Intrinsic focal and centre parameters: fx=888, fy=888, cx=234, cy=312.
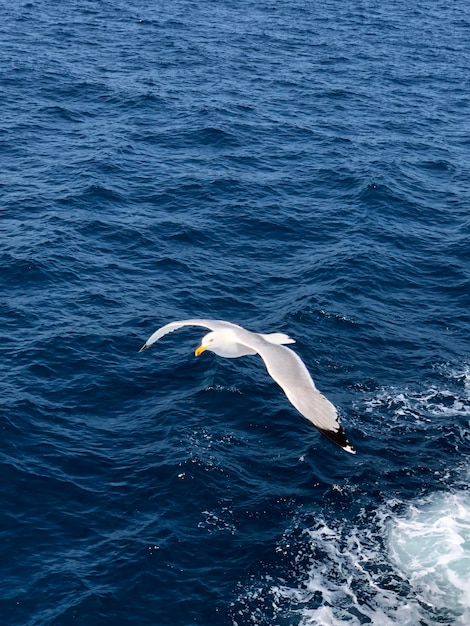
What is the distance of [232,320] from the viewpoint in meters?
68.9

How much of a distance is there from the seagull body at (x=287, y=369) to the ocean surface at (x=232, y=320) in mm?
11690

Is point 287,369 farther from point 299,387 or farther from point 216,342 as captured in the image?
A: point 216,342

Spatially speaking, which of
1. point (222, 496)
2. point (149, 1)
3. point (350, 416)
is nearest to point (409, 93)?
point (149, 1)

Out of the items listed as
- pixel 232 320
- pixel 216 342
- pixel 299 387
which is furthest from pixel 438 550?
pixel 232 320

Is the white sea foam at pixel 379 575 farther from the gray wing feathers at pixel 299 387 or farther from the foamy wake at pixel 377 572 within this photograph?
the gray wing feathers at pixel 299 387

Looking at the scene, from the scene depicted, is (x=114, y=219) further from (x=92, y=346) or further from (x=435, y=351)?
(x=435, y=351)

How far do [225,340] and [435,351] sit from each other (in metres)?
26.8

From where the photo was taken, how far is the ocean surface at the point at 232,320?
1918 inches

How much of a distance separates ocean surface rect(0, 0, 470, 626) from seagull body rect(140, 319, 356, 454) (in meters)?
11.7

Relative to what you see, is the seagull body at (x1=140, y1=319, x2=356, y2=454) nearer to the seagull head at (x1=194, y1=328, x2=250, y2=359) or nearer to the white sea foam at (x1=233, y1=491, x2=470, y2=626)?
the seagull head at (x1=194, y1=328, x2=250, y2=359)

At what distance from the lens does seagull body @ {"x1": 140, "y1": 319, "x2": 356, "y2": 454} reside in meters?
33.5

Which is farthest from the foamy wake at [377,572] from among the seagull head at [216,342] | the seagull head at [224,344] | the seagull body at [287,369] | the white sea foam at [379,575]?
the seagull body at [287,369]

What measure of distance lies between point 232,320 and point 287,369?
3047 cm

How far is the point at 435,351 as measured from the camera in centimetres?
6781
